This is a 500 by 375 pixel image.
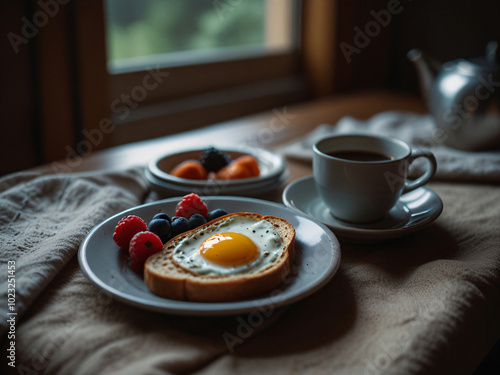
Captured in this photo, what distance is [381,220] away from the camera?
923mm

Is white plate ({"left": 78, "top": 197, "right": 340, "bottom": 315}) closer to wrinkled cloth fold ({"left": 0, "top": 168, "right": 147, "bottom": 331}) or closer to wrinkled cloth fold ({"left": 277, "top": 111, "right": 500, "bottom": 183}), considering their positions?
wrinkled cloth fold ({"left": 0, "top": 168, "right": 147, "bottom": 331})

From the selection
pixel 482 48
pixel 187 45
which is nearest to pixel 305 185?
pixel 187 45

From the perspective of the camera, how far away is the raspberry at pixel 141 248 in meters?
0.71

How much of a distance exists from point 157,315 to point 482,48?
7.95 ft

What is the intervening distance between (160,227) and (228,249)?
139 mm

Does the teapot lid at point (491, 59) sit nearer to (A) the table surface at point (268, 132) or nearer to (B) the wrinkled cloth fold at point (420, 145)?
(B) the wrinkled cloth fold at point (420, 145)

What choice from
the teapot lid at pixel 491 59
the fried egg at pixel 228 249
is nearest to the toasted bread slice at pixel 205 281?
the fried egg at pixel 228 249

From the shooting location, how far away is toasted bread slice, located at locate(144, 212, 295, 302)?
63 centimetres

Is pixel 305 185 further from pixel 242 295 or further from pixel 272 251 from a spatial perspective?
pixel 242 295

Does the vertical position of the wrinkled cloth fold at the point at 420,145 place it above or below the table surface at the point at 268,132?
above

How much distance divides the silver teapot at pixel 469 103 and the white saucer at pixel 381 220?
403 millimetres

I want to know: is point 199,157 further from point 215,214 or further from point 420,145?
point 420,145

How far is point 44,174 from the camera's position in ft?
3.52

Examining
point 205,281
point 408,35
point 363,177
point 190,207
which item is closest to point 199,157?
point 190,207
